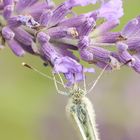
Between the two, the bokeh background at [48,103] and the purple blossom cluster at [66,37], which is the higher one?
the bokeh background at [48,103]

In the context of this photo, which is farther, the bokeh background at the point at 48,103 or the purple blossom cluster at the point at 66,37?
the bokeh background at the point at 48,103

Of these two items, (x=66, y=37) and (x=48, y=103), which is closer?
(x=66, y=37)

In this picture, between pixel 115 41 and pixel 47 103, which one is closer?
pixel 115 41

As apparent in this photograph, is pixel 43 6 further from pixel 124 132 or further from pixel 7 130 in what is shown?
pixel 7 130

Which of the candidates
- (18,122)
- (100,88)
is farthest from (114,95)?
(18,122)

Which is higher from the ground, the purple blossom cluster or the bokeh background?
the bokeh background
